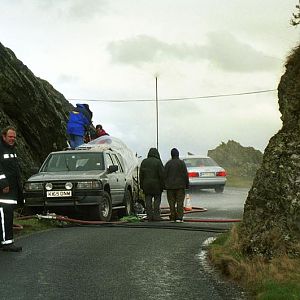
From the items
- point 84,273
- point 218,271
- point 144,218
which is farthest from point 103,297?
point 144,218

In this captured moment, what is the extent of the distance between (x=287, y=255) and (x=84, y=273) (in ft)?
8.53

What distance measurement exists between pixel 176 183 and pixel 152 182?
0.82m

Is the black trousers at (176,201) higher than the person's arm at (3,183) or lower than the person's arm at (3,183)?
lower

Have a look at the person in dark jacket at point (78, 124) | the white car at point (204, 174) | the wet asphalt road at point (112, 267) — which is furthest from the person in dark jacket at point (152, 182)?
the white car at point (204, 174)

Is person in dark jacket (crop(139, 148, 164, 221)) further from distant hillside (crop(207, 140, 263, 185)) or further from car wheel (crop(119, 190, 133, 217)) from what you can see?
distant hillside (crop(207, 140, 263, 185))

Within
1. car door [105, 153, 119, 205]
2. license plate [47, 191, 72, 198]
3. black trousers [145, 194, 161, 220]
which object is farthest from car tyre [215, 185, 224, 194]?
license plate [47, 191, 72, 198]

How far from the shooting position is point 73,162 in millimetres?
15414

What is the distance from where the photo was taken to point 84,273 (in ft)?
24.3

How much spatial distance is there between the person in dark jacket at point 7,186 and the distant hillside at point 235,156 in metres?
42.3

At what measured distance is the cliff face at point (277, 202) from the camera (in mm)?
7383

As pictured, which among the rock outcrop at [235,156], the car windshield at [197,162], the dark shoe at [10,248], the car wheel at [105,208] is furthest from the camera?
the rock outcrop at [235,156]

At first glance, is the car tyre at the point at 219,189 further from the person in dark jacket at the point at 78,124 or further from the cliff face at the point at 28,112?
the person in dark jacket at the point at 78,124

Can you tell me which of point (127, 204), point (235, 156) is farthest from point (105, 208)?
point (235, 156)

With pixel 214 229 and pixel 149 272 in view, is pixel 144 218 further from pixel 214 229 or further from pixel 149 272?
pixel 149 272
